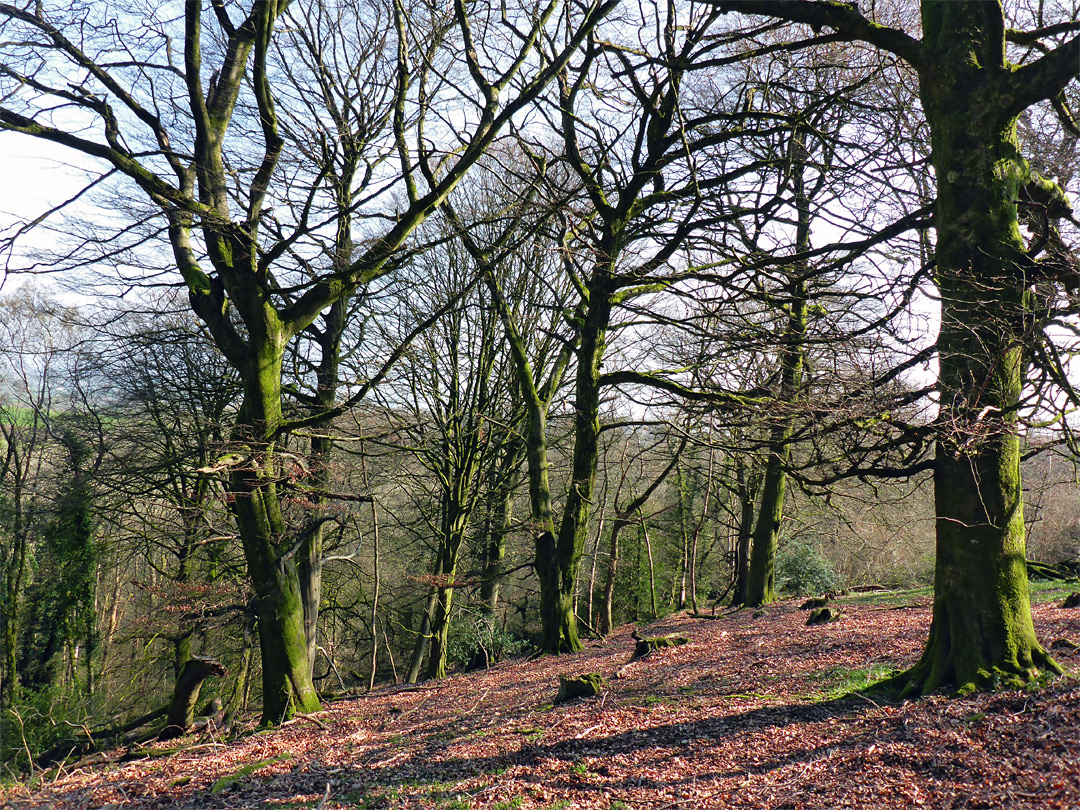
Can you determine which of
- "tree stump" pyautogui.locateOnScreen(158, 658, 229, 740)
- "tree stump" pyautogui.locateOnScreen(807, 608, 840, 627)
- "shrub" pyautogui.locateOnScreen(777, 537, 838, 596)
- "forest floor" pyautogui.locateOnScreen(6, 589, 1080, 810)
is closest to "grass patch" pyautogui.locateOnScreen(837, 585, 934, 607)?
"tree stump" pyautogui.locateOnScreen(807, 608, 840, 627)

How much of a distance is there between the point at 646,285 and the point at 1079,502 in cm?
2173

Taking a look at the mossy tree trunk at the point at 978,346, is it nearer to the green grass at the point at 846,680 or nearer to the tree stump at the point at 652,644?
the green grass at the point at 846,680

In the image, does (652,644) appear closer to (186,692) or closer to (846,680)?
(846,680)

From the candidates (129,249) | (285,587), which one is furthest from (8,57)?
(285,587)

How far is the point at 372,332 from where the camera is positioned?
1623cm

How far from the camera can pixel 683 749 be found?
5.13 m

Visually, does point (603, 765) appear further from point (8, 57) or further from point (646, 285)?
point (8, 57)

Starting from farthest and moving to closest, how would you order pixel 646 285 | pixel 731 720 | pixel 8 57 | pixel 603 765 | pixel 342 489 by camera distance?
pixel 342 489 < pixel 646 285 < pixel 8 57 < pixel 731 720 < pixel 603 765

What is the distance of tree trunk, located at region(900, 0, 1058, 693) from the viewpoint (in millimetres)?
4980

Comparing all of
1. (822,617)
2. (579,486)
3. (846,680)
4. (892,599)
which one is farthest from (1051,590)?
(579,486)

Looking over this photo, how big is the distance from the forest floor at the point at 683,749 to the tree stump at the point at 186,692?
30.9 inches

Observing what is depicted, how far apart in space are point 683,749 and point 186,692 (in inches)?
288

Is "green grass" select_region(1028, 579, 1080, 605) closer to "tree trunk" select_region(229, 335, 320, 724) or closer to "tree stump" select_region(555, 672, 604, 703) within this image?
"tree stump" select_region(555, 672, 604, 703)

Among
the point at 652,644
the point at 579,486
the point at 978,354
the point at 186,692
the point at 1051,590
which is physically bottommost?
the point at 186,692
